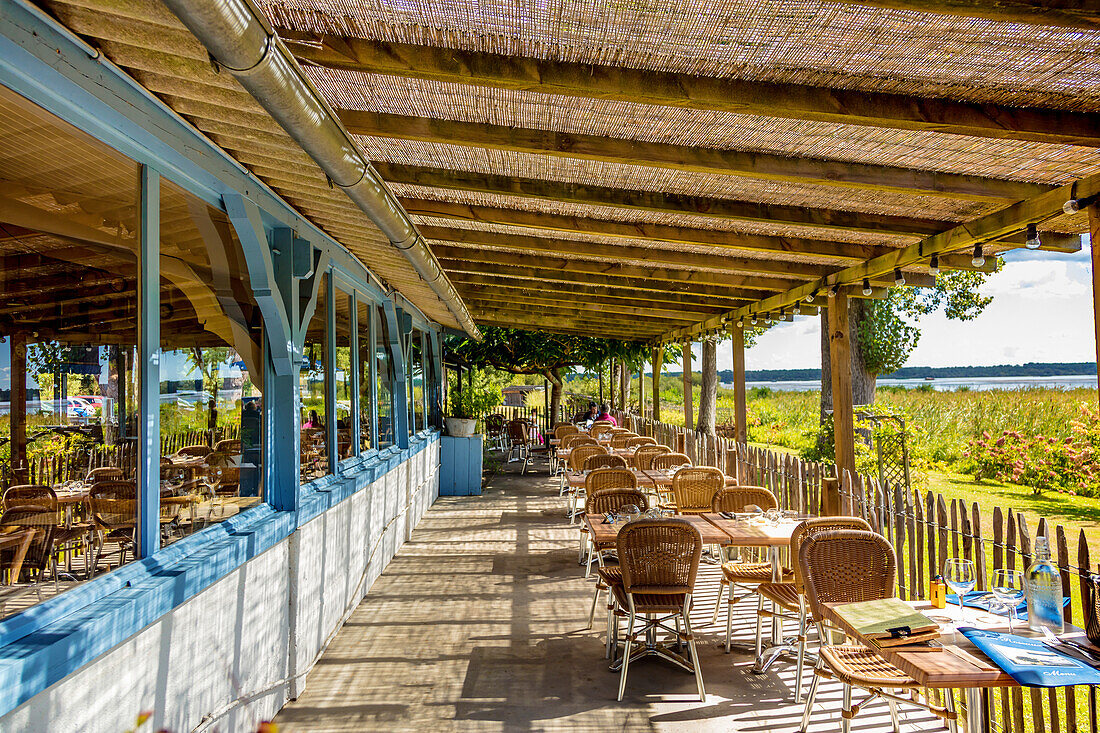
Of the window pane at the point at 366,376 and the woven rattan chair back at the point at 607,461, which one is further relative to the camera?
the woven rattan chair back at the point at 607,461

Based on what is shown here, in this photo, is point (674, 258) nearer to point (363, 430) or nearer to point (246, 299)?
point (363, 430)

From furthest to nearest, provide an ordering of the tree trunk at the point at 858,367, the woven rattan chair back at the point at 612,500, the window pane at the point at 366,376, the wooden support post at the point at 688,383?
the wooden support post at the point at 688,383 → the tree trunk at the point at 858,367 → the window pane at the point at 366,376 → the woven rattan chair back at the point at 612,500

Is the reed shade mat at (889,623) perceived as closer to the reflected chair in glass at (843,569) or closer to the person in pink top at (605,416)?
the reflected chair in glass at (843,569)

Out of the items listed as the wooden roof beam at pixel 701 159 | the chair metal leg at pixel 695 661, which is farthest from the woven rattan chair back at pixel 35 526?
the chair metal leg at pixel 695 661

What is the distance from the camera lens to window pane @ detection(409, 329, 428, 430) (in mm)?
11102

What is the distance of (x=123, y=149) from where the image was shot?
8.41 ft

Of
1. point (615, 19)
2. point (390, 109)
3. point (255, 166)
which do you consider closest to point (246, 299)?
point (255, 166)

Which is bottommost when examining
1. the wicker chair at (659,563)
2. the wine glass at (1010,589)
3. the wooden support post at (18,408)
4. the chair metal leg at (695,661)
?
the chair metal leg at (695,661)

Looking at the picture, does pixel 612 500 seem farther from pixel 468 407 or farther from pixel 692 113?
pixel 468 407

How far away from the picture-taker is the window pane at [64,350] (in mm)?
2176

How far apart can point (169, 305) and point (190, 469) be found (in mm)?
744

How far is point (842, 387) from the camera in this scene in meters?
7.18

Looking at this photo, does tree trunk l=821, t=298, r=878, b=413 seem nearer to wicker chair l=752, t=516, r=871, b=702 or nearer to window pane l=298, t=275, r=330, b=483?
wicker chair l=752, t=516, r=871, b=702

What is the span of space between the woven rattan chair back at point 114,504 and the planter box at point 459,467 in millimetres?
9951
